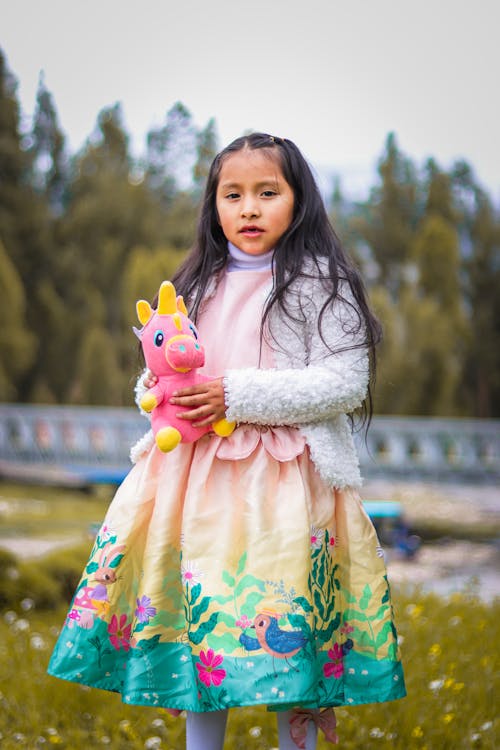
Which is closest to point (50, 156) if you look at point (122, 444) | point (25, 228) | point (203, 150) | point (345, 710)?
point (25, 228)

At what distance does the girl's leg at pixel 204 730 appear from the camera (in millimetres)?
1585

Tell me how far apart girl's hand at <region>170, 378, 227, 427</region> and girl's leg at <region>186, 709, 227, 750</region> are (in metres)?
0.52

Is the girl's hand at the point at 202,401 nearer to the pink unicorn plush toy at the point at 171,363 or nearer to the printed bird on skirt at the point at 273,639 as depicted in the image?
the pink unicorn plush toy at the point at 171,363

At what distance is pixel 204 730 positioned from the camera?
1586mm

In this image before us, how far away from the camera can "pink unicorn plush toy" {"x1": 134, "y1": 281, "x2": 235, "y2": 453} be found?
1559 millimetres

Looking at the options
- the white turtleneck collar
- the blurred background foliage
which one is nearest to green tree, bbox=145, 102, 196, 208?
the blurred background foliage

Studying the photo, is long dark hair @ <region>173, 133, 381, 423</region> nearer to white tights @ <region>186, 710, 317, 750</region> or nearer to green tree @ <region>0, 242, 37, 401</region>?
white tights @ <region>186, 710, 317, 750</region>

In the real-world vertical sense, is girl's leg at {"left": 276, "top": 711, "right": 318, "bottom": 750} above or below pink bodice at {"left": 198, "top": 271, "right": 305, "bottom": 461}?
below

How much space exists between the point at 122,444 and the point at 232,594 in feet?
24.7

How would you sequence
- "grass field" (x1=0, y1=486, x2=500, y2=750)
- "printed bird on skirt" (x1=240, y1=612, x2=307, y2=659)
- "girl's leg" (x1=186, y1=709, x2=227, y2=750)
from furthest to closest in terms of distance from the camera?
"grass field" (x1=0, y1=486, x2=500, y2=750) → "girl's leg" (x1=186, y1=709, x2=227, y2=750) → "printed bird on skirt" (x1=240, y1=612, x2=307, y2=659)

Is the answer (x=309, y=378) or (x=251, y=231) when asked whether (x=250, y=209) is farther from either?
(x=309, y=378)

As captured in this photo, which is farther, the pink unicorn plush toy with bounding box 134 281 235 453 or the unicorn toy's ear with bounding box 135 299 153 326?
the unicorn toy's ear with bounding box 135 299 153 326

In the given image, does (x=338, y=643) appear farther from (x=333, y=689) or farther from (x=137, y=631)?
(x=137, y=631)

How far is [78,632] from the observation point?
161 cm
